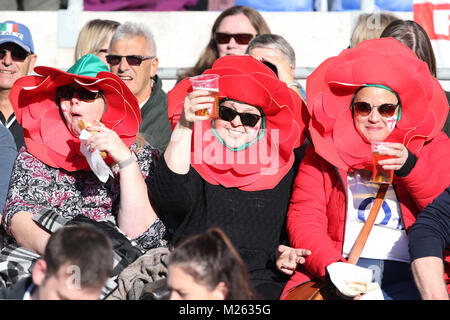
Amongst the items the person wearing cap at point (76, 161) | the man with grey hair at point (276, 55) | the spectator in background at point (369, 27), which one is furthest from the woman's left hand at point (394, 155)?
the spectator in background at point (369, 27)

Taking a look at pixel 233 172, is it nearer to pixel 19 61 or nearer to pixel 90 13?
pixel 19 61

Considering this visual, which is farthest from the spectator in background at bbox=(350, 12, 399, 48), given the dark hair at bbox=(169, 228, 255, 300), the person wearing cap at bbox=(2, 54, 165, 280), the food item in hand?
the dark hair at bbox=(169, 228, 255, 300)

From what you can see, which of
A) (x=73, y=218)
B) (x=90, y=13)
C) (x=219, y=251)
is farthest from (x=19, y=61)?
(x=219, y=251)

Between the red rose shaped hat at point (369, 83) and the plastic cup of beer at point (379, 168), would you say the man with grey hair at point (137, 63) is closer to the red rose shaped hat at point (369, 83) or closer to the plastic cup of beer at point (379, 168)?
the red rose shaped hat at point (369, 83)

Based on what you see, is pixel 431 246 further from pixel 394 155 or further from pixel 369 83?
pixel 369 83

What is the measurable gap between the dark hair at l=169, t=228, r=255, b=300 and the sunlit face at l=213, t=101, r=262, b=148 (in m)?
1.09

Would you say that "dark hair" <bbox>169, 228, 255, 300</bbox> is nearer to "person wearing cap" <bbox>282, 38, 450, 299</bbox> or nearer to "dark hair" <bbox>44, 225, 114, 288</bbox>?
"dark hair" <bbox>44, 225, 114, 288</bbox>

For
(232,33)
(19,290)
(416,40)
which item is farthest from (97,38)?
(19,290)

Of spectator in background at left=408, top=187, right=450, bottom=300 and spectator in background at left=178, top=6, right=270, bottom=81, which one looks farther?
spectator in background at left=178, top=6, right=270, bottom=81

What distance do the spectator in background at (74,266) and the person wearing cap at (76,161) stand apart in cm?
90

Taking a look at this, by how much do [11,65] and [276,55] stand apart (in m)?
2.14

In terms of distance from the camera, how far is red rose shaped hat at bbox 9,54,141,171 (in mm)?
4348

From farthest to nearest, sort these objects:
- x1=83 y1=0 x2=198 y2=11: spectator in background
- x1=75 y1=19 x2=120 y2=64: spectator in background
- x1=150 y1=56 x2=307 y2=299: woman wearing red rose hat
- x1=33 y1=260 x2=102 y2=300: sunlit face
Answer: x1=83 y1=0 x2=198 y2=11: spectator in background
x1=75 y1=19 x2=120 y2=64: spectator in background
x1=150 y1=56 x2=307 y2=299: woman wearing red rose hat
x1=33 y1=260 x2=102 y2=300: sunlit face
